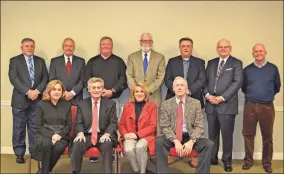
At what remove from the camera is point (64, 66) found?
5.10 metres

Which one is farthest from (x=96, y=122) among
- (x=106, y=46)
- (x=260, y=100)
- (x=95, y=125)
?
(x=260, y=100)

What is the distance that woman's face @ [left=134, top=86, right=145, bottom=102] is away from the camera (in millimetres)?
4254

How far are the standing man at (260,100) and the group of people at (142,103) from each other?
12mm

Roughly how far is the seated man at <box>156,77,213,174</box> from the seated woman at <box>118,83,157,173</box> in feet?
0.42

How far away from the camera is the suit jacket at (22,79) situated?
5.02 meters

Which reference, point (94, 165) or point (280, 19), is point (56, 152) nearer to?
point (94, 165)

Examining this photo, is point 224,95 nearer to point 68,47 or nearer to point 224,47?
point 224,47

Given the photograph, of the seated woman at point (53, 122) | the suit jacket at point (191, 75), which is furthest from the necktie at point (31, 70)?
the suit jacket at point (191, 75)

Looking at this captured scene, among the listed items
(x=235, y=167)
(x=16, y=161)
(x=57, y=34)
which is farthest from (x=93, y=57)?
(x=235, y=167)

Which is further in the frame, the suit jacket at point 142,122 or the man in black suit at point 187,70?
the man in black suit at point 187,70

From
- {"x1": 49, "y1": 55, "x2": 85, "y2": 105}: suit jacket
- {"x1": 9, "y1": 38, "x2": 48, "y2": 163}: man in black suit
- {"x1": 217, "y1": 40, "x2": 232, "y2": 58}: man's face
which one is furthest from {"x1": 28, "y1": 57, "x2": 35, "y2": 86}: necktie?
{"x1": 217, "y1": 40, "x2": 232, "y2": 58}: man's face

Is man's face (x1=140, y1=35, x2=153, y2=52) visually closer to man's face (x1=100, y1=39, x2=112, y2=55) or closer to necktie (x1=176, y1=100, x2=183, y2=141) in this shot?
man's face (x1=100, y1=39, x2=112, y2=55)

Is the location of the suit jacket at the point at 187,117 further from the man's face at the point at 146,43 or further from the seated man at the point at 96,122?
the man's face at the point at 146,43

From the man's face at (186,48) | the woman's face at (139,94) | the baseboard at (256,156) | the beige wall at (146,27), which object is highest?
the beige wall at (146,27)
